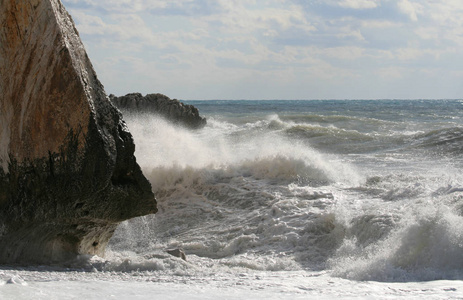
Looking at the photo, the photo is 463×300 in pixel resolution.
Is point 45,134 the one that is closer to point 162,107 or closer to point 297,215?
point 297,215

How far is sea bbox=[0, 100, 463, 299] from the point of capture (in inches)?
150

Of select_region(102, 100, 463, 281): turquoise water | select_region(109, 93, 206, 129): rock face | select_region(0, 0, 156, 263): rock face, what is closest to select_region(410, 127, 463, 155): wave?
select_region(102, 100, 463, 281): turquoise water

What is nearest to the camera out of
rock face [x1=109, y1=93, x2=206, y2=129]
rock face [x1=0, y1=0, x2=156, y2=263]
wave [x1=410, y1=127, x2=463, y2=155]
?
rock face [x1=0, y1=0, x2=156, y2=263]

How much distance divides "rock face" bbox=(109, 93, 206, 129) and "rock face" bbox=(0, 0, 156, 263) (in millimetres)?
18545

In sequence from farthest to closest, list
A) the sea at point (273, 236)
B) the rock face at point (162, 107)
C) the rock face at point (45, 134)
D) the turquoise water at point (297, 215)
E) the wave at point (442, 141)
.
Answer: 1. the rock face at point (162, 107)
2. the wave at point (442, 141)
3. the turquoise water at point (297, 215)
4. the rock face at point (45, 134)
5. the sea at point (273, 236)

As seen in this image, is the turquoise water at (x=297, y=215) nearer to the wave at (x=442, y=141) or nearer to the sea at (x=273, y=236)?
the sea at (x=273, y=236)

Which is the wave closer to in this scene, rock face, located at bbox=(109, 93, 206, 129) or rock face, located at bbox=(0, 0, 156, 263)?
rock face, located at bbox=(0, 0, 156, 263)

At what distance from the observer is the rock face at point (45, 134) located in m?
4.40

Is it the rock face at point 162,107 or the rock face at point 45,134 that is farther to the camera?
the rock face at point 162,107

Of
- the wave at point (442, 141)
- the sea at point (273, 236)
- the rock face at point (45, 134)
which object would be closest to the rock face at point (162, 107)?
the wave at point (442, 141)

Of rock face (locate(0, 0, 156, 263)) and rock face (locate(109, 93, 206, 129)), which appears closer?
rock face (locate(0, 0, 156, 263))

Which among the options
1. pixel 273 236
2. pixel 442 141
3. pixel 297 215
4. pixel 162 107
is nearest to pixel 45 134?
pixel 273 236

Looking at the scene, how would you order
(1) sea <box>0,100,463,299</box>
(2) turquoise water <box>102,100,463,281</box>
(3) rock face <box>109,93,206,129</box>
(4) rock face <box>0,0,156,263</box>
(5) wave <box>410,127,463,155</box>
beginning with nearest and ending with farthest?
(1) sea <box>0,100,463,299</box> < (4) rock face <box>0,0,156,263</box> < (2) turquoise water <box>102,100,463,281</box> < (5) wave <box>410,127,463,155</box> < (3) rock face <box>109,93,206,129</box>

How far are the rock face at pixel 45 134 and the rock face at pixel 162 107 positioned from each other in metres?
18.5
